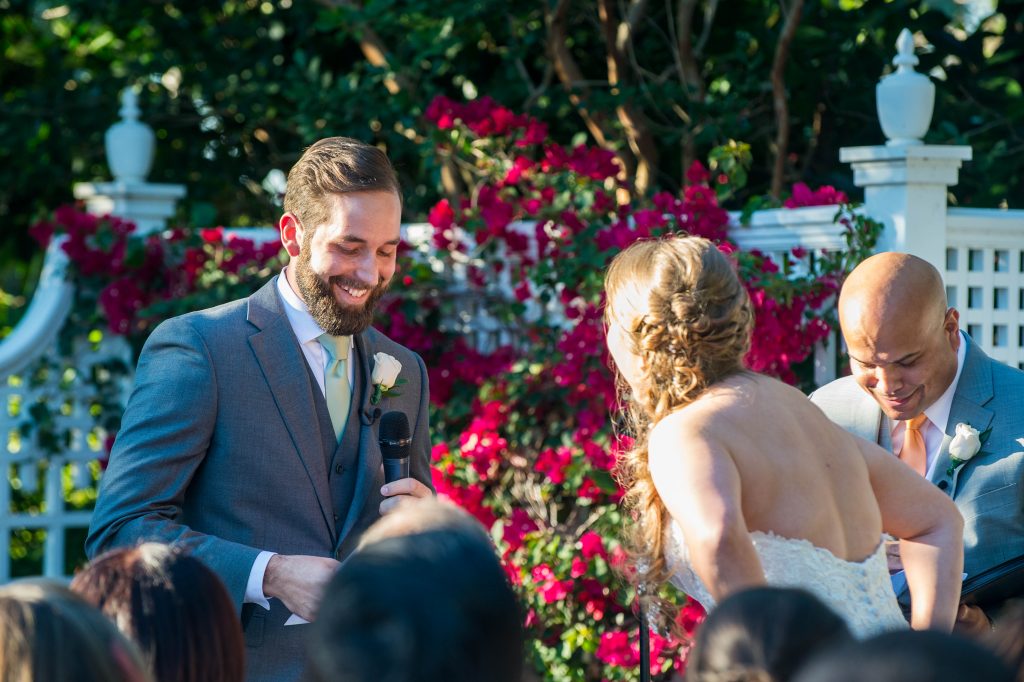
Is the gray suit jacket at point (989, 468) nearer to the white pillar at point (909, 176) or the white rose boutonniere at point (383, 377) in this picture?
the white pillar at point (909, 176)

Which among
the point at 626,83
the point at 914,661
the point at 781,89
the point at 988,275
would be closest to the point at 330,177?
the point at 914,661

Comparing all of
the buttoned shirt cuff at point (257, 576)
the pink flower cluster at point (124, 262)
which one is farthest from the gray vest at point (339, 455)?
the pink flower cluster at point (124, 262)

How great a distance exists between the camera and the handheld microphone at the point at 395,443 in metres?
2.95

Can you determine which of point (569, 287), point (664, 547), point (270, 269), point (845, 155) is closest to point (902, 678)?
point (664, 547)

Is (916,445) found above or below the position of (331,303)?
below

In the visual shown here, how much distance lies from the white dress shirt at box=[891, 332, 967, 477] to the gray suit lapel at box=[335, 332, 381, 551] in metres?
1.46

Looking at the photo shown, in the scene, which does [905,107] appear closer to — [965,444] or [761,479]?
[965,444]

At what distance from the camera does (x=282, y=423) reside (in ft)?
9.73

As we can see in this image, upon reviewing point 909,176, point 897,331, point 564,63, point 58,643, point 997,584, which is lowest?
point 997,584

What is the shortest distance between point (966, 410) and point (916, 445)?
185 mm

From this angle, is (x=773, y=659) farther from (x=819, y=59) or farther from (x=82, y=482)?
(x=82, y=482)

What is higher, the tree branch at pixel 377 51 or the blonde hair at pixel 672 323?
the tree branch at pixel 377 51

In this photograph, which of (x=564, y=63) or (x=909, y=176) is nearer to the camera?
(x=909, y=176)

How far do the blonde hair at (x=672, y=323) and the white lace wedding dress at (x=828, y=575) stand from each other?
0.26 ft
